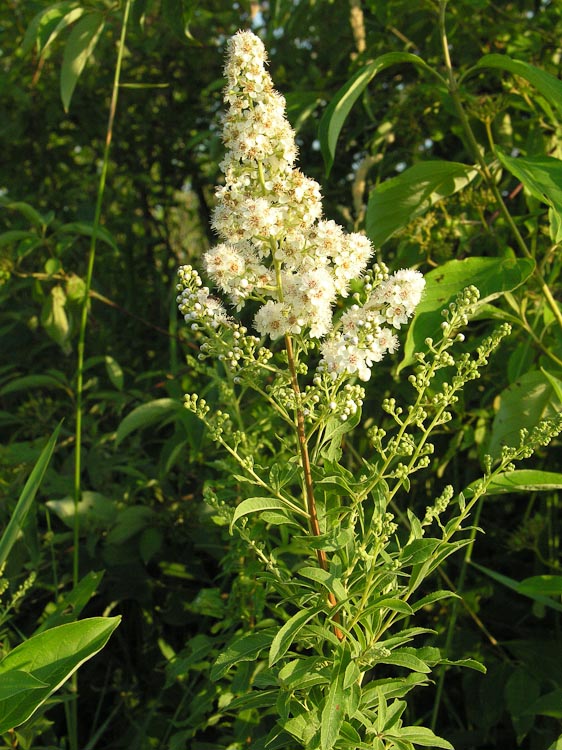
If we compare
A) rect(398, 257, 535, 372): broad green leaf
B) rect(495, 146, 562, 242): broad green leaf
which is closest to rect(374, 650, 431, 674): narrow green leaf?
rect(398, 257, 535, 372): broad green leaf

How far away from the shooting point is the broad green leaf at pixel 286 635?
964 mm

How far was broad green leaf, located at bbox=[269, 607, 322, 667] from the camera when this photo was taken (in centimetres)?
96

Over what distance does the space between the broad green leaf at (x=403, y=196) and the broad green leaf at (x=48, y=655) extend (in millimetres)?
798

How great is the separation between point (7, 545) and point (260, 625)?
48 centimetres

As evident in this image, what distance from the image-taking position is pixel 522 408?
1.45m

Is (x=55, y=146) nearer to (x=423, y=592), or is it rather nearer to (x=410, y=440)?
(x=423, y=592)

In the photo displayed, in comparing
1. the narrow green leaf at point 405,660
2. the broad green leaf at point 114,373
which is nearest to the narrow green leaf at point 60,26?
the broad green leaf at point 114,373

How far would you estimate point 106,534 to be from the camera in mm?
1944

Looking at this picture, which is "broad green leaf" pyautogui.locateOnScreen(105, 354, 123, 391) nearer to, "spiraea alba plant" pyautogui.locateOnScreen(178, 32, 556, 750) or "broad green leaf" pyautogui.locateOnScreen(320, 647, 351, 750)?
"spiraea alba plant" pyautogui.locateOnScreen(178, 32, 556, 750)

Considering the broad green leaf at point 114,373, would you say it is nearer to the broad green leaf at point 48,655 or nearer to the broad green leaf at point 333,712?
the broad green leaf at point 48,655

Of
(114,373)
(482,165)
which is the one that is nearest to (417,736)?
(482,165)

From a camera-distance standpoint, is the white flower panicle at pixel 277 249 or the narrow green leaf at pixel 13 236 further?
the narrow green leaf at pixel 13 236

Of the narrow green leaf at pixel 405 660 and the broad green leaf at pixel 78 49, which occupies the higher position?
the broad green leaf at pixel 78 49

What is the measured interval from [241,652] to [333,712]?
174 millimetres
